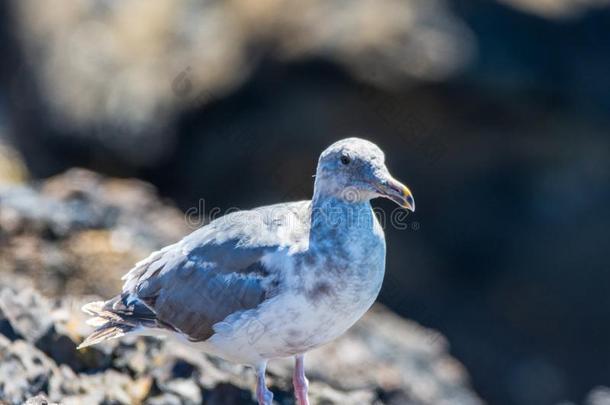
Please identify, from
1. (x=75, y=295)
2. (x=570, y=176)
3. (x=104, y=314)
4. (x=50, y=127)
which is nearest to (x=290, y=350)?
(x=104, y=314)

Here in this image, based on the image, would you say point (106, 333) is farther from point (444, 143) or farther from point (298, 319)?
point (444, 143)

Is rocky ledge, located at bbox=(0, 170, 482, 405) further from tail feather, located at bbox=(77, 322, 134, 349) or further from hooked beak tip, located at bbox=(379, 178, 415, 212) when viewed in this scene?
hooked beak tip, located at bbox=(379, 178, 415, 212)

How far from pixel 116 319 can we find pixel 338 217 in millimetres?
1847

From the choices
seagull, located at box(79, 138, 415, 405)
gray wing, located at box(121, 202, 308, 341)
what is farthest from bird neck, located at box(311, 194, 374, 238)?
gray wing, located at box(121, 202, 308, 341)

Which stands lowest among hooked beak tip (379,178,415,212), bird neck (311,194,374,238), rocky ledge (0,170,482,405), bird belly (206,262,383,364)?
rocky ledge (0,170,482,405)

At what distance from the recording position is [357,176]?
7133mm

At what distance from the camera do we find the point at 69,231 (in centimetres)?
991

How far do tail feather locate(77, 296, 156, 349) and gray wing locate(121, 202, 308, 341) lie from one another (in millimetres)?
57

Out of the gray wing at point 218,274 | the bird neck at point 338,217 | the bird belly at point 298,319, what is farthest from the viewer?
the gray wing at point 218,274

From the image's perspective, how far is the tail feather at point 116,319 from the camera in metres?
7.41

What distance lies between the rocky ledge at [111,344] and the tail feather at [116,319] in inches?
16.5

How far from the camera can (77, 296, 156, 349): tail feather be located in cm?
741

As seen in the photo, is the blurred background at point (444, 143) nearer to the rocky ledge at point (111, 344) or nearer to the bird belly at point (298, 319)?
the rocky ledge at point (111, 344)

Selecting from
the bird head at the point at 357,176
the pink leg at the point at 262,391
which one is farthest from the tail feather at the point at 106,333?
the bird head at the point at 357,176
